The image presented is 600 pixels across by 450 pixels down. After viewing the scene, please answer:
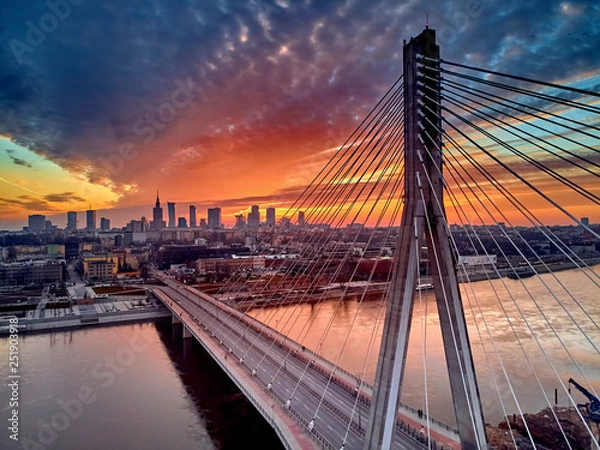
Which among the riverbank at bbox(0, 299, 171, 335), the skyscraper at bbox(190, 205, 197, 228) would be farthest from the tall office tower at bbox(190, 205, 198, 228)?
the riverbank at bbox(0, 299, 171, 335)

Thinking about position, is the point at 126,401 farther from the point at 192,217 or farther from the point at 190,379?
the point at 192,217

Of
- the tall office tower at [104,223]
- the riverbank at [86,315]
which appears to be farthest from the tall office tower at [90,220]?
the riverbank at [86,315]

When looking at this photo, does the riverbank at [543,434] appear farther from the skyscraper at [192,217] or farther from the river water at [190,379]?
the skyscraper at [192,217]

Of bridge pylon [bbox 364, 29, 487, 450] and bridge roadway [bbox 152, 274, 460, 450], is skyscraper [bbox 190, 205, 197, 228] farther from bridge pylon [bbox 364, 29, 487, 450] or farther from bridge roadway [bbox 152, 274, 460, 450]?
bridge pylon [bbox 364, 29, 487, 450]
